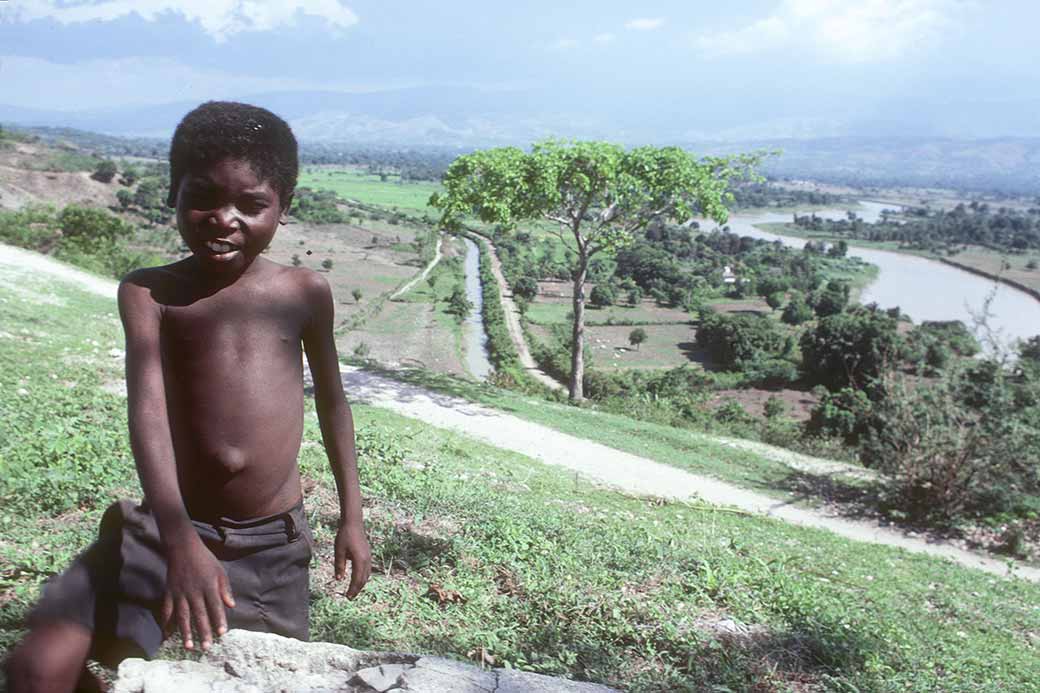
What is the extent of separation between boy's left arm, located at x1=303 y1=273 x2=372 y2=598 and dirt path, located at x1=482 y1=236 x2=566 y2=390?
23.1 metres

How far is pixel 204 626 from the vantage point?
155 centimetres

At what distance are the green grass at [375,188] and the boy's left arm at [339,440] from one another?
66.8m

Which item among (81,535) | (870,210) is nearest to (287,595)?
(81,535)

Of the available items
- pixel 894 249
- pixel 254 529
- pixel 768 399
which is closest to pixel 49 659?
pixel 254 529

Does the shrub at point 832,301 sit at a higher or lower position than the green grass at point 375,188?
lower

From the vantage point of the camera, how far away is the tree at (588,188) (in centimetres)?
1302

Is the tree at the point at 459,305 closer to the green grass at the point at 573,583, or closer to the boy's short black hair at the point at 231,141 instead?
the green grass at the point at 573,583

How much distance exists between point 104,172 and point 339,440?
58.1 metres

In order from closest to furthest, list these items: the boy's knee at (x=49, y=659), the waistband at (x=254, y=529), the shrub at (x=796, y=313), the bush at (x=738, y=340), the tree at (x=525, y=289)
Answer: the boy's knee at (x=49, y=659) < the waistband at (x=254, y=529) < the bush at (x=738, y=340) < the tree at (x=525, y=289) < the shrub at (x=796, y=313)

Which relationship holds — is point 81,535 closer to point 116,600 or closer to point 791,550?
point 116,600

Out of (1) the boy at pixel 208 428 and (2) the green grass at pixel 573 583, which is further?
(2) the green grass at pixel 573 583

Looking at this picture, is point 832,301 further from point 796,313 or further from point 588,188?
point 588,188

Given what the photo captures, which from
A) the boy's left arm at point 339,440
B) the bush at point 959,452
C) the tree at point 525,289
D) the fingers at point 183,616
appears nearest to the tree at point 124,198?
the tree at point 525,289

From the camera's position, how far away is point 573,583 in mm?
3912
